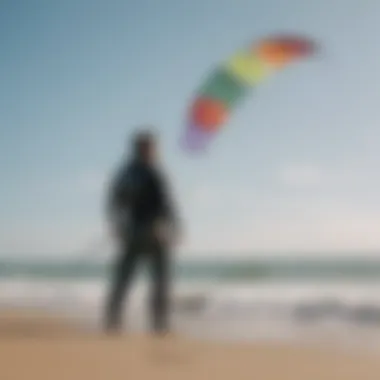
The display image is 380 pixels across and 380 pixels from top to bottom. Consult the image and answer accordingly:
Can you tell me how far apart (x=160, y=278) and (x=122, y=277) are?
234mm

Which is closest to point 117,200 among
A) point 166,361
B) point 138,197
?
point 138,197

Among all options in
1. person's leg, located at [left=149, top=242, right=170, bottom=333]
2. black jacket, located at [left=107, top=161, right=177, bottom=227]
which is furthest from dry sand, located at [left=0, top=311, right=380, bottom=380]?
black jacket, located at [left=107, top=161, right=177, bottom=227]

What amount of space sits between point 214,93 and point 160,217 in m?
1.22

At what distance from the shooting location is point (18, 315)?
244 inches

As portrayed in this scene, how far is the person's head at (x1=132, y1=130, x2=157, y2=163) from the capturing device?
179 inches

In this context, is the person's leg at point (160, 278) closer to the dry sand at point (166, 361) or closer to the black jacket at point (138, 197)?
the black jacket at point (138, 197)

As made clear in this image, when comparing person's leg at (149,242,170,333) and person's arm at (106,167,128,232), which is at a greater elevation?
person's arm at (106,167,128,232)

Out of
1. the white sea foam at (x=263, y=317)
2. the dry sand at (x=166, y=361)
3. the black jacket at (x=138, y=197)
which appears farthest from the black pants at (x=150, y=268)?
the dry sand at (x=166, y=361)

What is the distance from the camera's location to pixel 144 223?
15.2ft

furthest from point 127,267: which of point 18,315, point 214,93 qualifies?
point 18,315

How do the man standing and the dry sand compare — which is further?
the man standing

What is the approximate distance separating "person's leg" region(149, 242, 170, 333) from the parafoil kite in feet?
3.51

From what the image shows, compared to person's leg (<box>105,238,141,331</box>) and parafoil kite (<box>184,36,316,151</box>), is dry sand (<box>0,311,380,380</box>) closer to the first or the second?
person's leg (<box>105,238,141,331</box>)

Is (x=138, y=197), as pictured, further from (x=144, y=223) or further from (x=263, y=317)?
(x=263, y=317)
